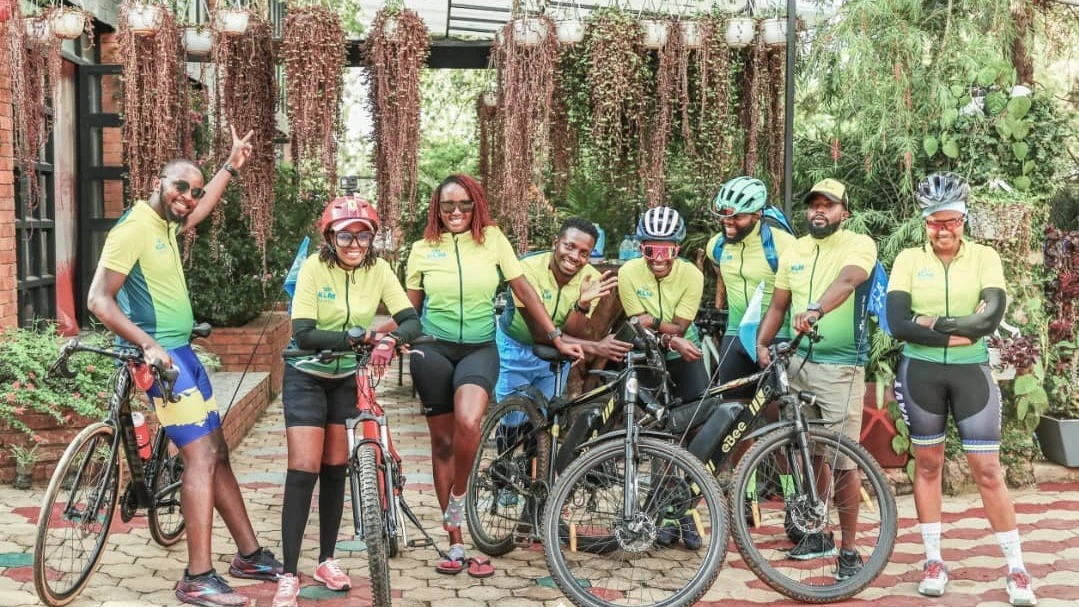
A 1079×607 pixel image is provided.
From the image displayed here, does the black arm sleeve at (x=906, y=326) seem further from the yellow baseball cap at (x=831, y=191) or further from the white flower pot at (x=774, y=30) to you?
the white flower pot at (x=774, y=30)

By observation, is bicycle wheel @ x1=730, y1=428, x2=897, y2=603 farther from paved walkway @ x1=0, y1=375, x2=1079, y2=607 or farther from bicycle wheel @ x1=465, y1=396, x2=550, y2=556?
bicycle wheel @ x1=465, y1=396, x2=550, y2=556

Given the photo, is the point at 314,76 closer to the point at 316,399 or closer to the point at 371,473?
the point at 316,399

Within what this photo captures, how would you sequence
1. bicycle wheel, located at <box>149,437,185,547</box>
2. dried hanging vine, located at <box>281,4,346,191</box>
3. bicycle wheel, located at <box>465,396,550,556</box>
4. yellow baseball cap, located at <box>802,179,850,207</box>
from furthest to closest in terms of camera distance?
dried hanging vine, located at <box>281,4,346,191</box>
bicycle wheel, located at <box>465,396,550,556</box>
yellow baseball cap, located at <box>802,179,850,207</box>
bicycle wheel, located at <box>149,437,185,547</box>

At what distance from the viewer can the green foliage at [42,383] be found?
6.13m

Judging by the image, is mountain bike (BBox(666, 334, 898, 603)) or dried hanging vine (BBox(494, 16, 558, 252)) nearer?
mountain bike (BBox(666, 334, 898, 603))

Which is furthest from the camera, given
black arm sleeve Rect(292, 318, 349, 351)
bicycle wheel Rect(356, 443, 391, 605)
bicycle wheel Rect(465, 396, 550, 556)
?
bicycle wheel Rect(465, 396, 550, 556)

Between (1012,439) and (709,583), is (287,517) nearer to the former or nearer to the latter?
(709,583)

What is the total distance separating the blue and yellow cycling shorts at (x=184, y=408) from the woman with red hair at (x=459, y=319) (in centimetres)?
94

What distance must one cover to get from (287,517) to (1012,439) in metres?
4.57

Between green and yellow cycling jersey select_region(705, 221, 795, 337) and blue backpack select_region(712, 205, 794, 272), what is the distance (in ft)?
0.05

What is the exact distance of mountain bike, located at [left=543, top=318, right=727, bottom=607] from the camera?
4.45 metres

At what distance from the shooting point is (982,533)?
5902 mm

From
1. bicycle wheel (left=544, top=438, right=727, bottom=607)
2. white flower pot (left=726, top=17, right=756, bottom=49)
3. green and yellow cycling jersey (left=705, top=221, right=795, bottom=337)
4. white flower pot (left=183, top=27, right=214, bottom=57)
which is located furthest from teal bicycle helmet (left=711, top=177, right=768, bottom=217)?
white flower pot (left=183, top=27, right=214, bottom=57)

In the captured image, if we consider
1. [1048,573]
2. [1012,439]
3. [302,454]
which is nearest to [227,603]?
[302,454]
